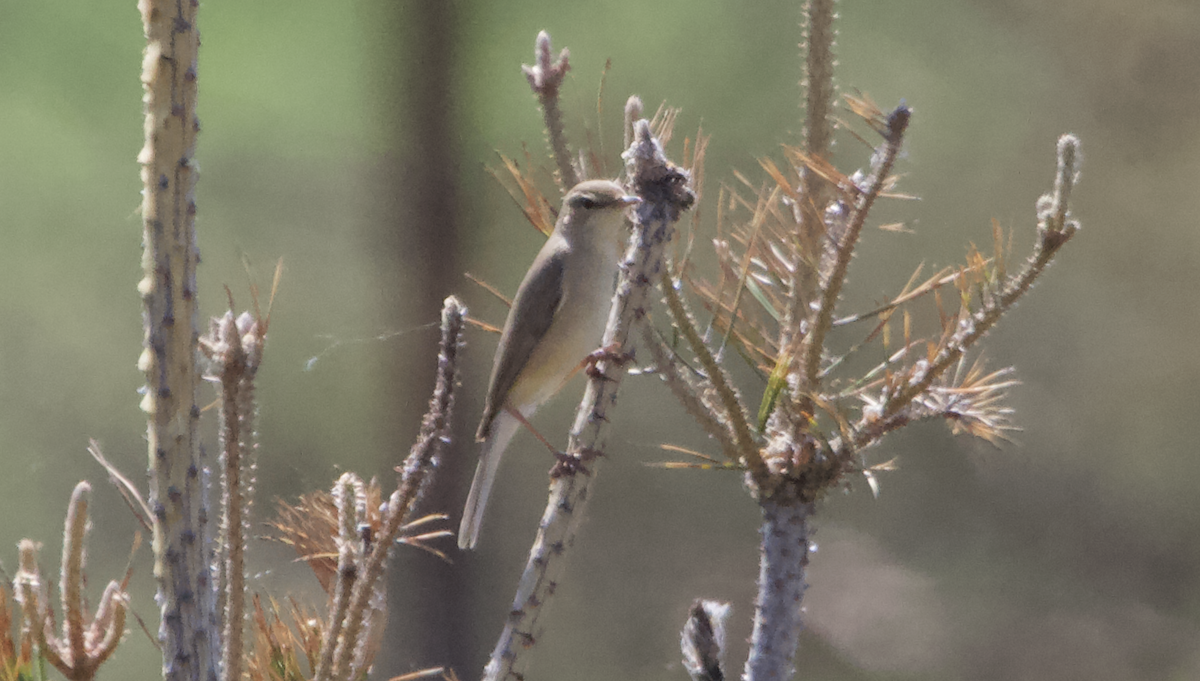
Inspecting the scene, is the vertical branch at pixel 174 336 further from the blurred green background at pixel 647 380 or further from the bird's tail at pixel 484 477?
the blurred green background at pixel 647 380

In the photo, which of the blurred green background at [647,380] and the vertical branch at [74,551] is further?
the blurred green background at [647,380]

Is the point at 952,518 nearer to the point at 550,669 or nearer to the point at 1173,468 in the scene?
the point at 1173,468

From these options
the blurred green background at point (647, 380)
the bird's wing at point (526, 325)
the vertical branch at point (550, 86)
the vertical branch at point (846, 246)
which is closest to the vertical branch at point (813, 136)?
the vertical branch at point (846, 246)

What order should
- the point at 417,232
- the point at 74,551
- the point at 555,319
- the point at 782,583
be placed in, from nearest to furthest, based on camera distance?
the point at 74,551, the point at 782,583, the point at 555,319, the point at 417,232

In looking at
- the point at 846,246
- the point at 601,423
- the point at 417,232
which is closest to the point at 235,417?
the point at 601,423

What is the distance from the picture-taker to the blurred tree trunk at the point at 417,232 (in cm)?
152

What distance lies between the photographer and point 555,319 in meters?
0.95

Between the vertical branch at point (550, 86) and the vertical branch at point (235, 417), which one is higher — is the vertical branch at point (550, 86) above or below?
above

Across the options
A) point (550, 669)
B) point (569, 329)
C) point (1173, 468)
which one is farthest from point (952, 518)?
point (569, 329)

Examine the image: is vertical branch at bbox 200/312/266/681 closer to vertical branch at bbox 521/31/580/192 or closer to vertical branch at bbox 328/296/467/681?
vertical branch at bbox 328/296/467/681

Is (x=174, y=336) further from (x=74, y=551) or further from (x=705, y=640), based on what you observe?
(x=705, y=640)

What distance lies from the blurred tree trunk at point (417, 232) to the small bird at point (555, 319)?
56 cm

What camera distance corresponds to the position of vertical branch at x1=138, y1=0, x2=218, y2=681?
0.51 meters

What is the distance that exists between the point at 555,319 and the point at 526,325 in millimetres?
29
